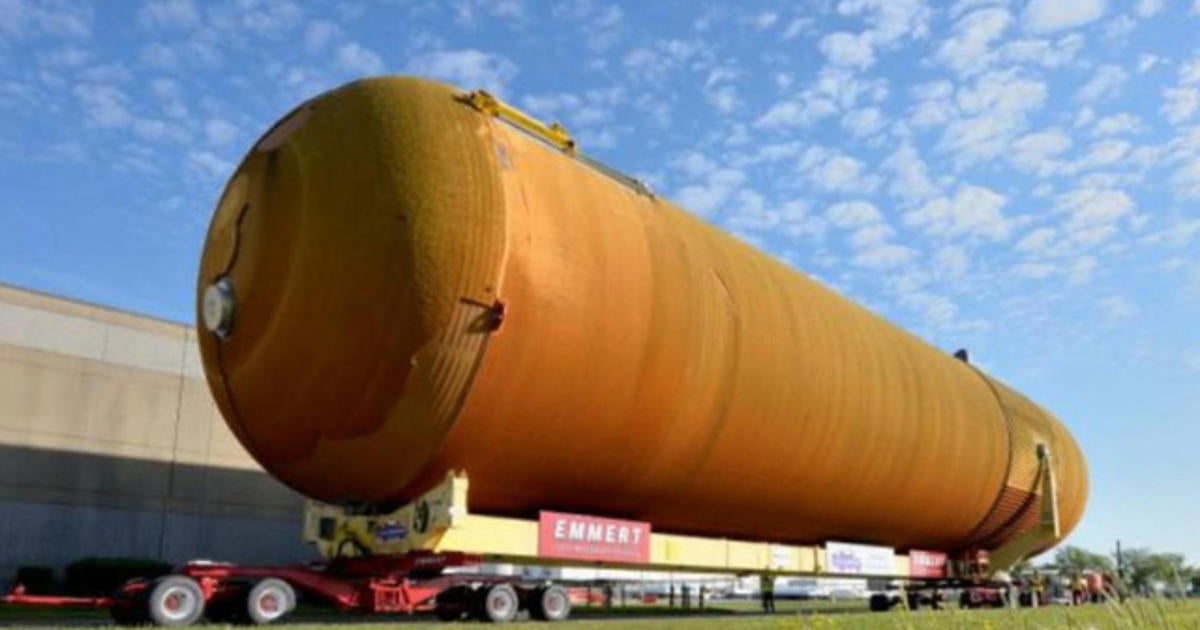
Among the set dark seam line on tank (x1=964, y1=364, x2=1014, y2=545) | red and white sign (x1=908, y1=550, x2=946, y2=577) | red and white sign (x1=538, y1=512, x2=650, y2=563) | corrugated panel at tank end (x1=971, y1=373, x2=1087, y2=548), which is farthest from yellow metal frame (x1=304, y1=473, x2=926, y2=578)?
corrugated panel at tank end (x1=971, y1=373, x2=1087, y2=548)

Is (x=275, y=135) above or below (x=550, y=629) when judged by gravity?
above

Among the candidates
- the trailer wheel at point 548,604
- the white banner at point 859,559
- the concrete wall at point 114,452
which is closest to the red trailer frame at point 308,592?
the trailer wheel at point 548,604

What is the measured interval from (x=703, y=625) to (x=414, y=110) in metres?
6.97

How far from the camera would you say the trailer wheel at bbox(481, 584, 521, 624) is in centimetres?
1246

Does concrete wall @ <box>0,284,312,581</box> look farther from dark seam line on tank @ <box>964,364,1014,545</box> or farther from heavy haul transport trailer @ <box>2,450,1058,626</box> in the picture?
dark seam line on tank @ <box>964,364,1014,545</box>

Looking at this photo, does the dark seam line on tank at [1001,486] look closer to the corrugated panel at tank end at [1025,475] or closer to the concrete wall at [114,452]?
the corrugated panel at tank end at [1025,475]

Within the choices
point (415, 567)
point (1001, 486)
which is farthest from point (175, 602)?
point (1001, 486)

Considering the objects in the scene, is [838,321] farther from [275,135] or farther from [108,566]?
[108,566]

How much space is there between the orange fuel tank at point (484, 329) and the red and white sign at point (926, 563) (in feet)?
19.8

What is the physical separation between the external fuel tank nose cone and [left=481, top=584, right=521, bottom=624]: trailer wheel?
4218 millimetres

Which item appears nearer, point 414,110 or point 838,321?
point 414,110

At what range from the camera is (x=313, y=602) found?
1190 centimetres

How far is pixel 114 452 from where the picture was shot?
25.6m

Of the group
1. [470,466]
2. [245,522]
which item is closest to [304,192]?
[470,466]
